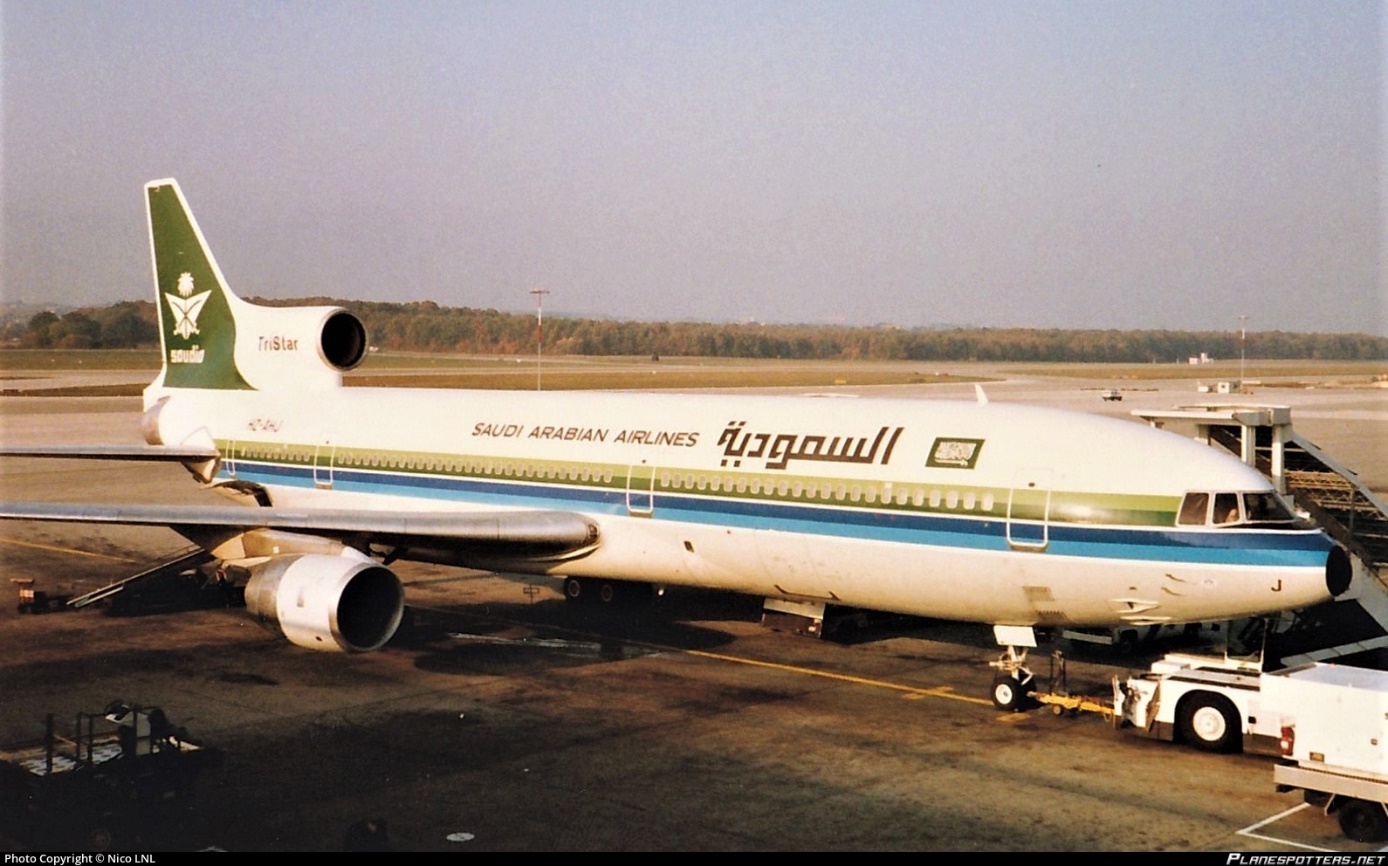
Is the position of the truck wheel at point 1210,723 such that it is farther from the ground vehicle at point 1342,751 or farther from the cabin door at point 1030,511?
the cabin door at point 1030,511

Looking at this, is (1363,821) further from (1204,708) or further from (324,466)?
(324,466)

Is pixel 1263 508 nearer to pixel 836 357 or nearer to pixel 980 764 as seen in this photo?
pixel 980 764

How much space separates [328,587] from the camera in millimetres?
19047

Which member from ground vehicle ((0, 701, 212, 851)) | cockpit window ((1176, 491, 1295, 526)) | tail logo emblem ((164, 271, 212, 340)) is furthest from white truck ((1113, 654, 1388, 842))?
tail logo emblem ((164, 271, 212, 340))

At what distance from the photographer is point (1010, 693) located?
59.9ft

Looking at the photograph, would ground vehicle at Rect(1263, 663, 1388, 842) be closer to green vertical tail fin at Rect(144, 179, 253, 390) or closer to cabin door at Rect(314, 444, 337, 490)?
cabin door at Rect(314, 444, 337, 490)

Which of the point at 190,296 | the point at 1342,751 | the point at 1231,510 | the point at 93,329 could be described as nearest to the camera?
the point at 1342,751

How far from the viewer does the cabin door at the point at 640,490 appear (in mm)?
21234

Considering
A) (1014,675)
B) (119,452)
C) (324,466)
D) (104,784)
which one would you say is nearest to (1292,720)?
(1014,675)

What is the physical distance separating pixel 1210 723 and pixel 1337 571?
2.51 m

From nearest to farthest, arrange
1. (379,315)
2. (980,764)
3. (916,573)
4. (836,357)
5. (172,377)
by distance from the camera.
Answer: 1. (980,764)
2. (916,573)
3. (172,377)
4. (379,315)
5. (836,357)
